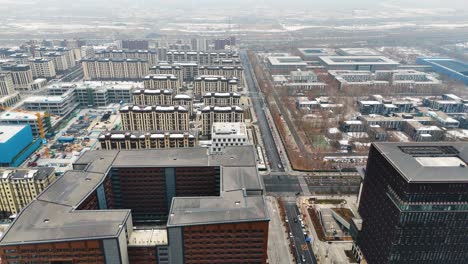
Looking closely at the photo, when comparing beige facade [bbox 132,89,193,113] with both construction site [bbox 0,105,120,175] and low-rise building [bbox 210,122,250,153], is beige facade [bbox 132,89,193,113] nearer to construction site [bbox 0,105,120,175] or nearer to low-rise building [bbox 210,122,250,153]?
construction site [bbox 0,105,120,175]

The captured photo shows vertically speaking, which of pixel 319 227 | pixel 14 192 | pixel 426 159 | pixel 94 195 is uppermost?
pixel 426 159

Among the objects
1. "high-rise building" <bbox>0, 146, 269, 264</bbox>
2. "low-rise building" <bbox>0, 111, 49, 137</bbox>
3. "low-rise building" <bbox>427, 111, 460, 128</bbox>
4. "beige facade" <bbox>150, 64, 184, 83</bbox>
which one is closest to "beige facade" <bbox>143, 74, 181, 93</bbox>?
"beige facade" <bbox>150, 64, 184, 83</bbox>

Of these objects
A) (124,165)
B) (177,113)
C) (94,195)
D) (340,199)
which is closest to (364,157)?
(340,199)

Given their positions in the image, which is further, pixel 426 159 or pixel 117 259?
pixel 426 159

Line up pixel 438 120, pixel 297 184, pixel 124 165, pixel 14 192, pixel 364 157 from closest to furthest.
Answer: pixel 124 165
pixel 14 192
pixel 297 184
pixel 364 157
pixel 438 120

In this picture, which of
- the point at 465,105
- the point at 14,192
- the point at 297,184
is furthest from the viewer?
the point at 465,105

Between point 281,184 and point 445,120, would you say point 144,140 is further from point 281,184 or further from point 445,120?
point 445,120

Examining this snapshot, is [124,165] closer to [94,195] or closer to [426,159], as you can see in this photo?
[94,195]

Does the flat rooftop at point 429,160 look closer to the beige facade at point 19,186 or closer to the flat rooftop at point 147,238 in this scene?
the flat rooftop at point 147,238
